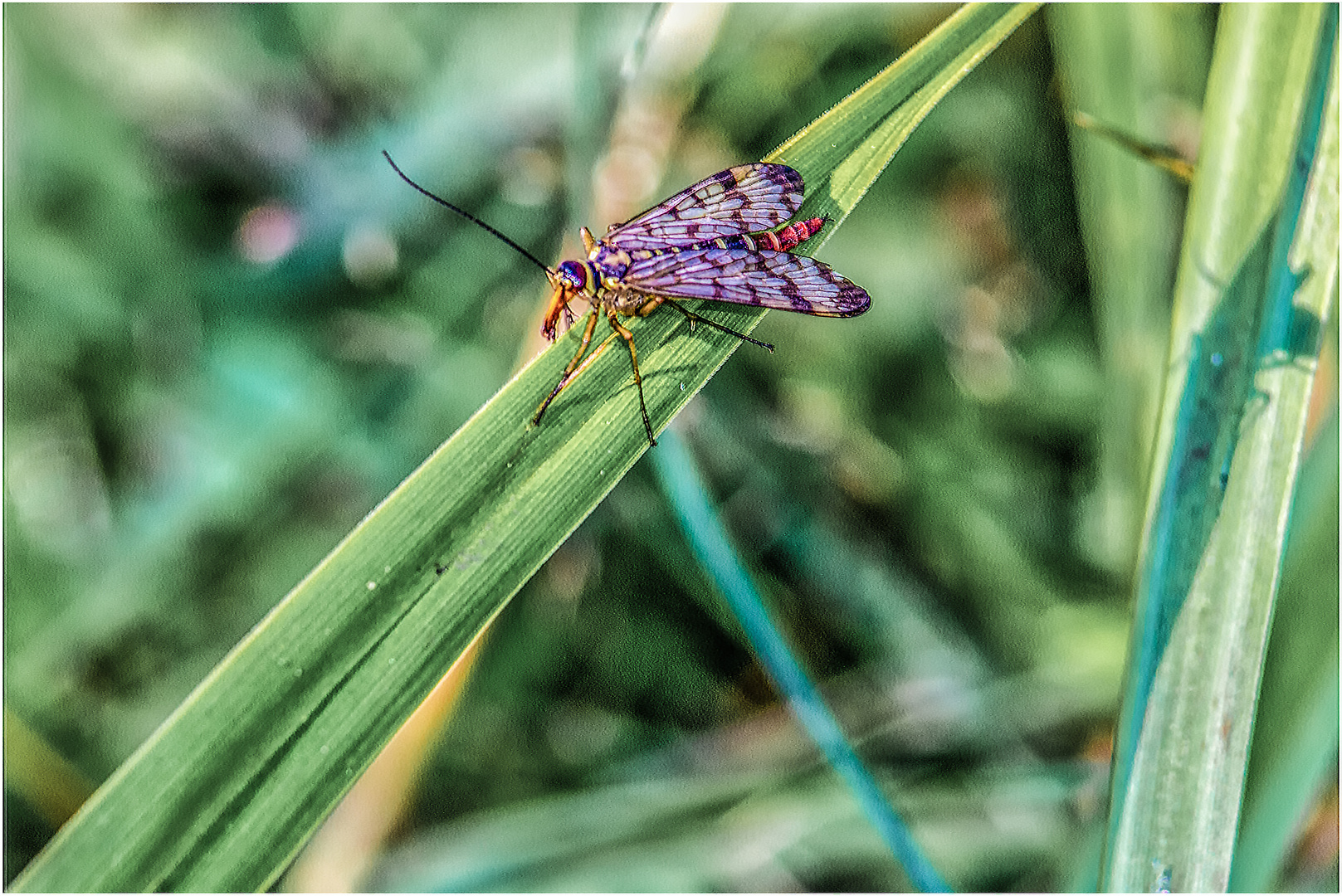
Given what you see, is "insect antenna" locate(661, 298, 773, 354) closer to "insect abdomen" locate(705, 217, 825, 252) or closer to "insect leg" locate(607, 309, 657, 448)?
"insect leg" locate(607, 309, 657, 448)

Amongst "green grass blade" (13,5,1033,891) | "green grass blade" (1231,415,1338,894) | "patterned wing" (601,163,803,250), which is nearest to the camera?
"green grass blade" (13,5,1033,891)

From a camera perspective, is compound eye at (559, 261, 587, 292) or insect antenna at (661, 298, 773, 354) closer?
insect antenna at (661, 298, 773, 354)

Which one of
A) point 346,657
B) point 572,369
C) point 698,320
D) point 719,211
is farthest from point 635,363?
point 346,657

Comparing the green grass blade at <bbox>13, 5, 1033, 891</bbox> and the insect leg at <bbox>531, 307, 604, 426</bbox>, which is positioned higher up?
the insect leg at <bbox>531, 307, 604, 426</bbox>

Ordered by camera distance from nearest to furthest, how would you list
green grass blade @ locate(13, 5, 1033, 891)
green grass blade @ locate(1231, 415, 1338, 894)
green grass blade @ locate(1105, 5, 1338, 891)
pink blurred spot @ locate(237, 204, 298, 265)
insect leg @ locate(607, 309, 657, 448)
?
1. green grass blade @ locate(13, 5, 1033, 891)
2. green grass blade @ locate(1105, 5, 1338, 891)
3. insect leg @ locate(607, 309, 657, 448)
4. green grass blade @ locate(1231, 415, 1338, 894)
5. pink blurred spot @ locate(237, 204, 298, 265)

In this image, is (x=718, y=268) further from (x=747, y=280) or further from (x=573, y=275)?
(x=573, y=275)

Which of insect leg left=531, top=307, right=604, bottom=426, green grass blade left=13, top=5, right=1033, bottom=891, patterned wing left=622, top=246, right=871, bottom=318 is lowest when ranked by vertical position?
green grass blade left=13, top=5, right=1033, bottom=891

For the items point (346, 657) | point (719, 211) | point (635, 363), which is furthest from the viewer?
point (719, 211)

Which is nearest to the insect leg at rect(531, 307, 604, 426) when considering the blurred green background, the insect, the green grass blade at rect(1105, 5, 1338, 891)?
the insect
